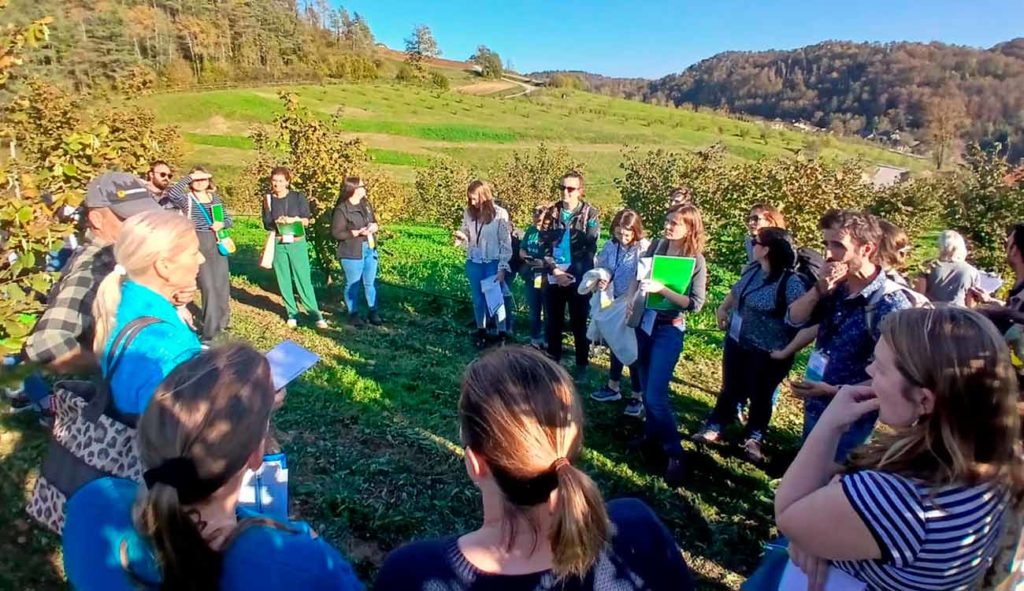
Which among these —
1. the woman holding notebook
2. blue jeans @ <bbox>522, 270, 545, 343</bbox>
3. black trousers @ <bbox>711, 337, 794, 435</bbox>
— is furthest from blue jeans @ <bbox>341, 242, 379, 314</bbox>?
black trousers @ <bbox>711, 337, 794, 435</bbox>

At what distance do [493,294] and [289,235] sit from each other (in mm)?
2659

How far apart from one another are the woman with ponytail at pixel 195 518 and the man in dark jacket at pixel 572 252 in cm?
474

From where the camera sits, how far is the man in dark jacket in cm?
612

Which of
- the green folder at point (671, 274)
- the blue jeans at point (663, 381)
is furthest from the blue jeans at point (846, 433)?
the green folder at point (671, 274)

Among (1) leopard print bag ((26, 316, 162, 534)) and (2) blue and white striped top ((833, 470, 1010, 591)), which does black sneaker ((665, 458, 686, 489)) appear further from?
(1) leopard print bag ((26, 316, 162, 534))

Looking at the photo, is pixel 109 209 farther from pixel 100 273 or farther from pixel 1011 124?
pixel 1011 124

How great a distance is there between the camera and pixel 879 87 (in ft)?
301

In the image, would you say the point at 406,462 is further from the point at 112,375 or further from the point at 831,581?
the point at 831,581

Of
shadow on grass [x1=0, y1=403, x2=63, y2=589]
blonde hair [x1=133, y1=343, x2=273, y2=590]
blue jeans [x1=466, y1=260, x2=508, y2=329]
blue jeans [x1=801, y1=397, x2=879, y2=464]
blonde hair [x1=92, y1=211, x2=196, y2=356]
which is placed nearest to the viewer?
blonde hair [x1=133, y1=343, x2=273, y2=590]

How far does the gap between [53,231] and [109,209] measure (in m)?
0.33

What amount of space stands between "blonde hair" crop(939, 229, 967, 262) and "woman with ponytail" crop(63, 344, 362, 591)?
20.8ft

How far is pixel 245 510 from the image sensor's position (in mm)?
1592

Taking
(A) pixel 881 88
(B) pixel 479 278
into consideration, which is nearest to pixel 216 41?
(B) pixel 479 278

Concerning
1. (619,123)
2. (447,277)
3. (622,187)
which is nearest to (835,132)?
A: (619,123)
